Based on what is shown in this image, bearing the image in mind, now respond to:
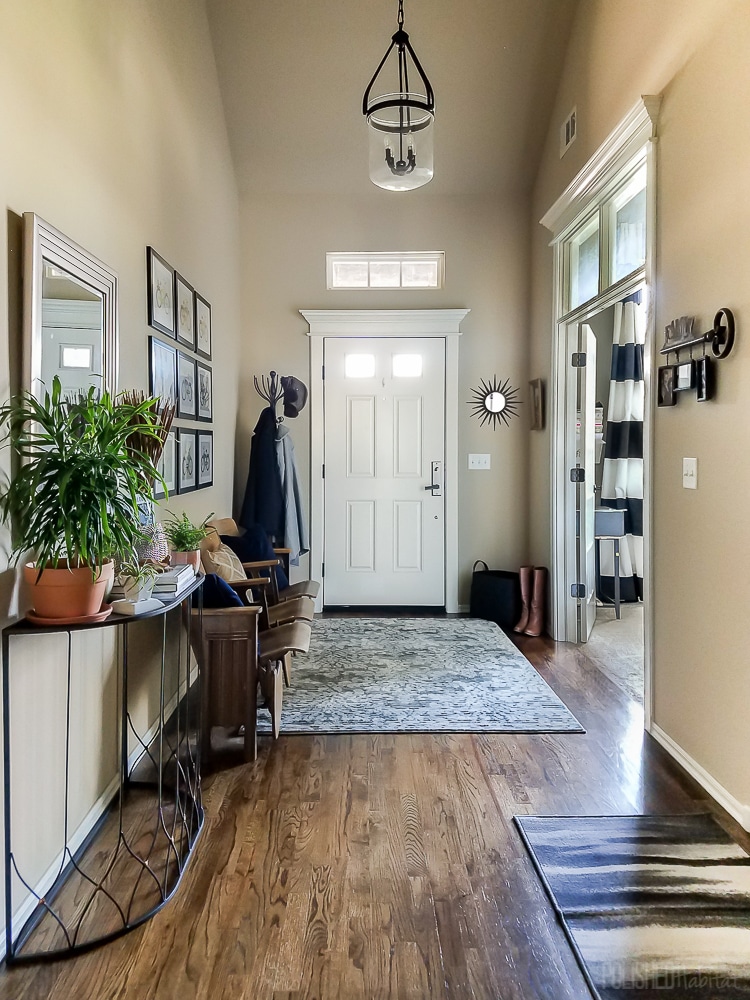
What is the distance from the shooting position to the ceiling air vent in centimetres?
396

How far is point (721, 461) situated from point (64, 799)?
7.71 ft

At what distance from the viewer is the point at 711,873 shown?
6.29 feet

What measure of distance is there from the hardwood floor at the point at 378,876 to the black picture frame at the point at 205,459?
1.60 m

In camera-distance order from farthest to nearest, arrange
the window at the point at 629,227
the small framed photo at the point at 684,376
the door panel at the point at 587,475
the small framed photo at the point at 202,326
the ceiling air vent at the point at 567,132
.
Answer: the door panel at the point at 587,475 → the ceiling air vent at the point at 567,132 → the small framed photo at the point at 202,326 → the window at the point at 629,227 → the small framed photo at the point at 684,376

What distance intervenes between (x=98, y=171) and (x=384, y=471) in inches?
123

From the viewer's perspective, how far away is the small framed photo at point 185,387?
335 cm

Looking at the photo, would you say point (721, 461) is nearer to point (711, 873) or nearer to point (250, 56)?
point (711, 873)

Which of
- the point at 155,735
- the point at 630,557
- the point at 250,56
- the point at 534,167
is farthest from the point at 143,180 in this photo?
the point at 630,557

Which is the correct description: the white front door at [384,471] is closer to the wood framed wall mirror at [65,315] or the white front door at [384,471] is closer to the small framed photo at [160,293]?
the small framed photo at [160,293]

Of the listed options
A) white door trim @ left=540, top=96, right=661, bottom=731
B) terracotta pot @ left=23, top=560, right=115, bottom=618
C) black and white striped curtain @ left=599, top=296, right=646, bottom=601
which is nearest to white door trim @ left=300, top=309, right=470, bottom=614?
white door trim @ left=540, top=96, right=661, bottom=731

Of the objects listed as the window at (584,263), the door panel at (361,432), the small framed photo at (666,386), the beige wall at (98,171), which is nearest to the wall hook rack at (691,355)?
the small framed photo at (666,386)

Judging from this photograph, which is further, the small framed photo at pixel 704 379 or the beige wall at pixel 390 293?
the beige wall at pixel 390 293

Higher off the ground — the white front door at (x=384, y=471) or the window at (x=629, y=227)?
the window at (x=629, y=227)

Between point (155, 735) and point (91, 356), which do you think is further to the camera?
point (155, 735)
